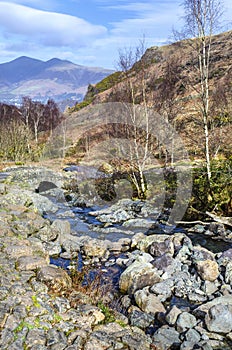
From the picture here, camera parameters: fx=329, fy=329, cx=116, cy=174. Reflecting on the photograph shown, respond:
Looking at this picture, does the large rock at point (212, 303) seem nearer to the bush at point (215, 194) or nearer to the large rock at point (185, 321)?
the large rock at point (185, 321)

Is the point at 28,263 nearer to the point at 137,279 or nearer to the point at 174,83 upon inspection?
the point at 137,279

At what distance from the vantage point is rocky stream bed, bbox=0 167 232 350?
5004mm

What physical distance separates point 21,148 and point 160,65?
831 inches

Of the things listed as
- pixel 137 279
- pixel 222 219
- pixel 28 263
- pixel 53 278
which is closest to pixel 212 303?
pixel 137 279

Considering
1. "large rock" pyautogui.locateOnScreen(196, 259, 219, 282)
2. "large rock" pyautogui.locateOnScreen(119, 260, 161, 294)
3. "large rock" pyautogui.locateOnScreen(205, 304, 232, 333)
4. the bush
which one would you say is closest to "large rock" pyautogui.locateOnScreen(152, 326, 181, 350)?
"large rock" pyautogui.locateOnScreen(205, 304, 232, 333)

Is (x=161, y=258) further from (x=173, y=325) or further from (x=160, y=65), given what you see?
(x=160, y=65)

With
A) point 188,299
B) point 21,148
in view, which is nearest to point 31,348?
point 188,299

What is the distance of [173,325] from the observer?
237 inches

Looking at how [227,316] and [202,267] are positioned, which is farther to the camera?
[202,267]

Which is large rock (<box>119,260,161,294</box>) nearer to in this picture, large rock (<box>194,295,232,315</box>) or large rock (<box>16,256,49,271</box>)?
large rock (<box>194,295,232,315</box>)

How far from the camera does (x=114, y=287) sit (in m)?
7.77

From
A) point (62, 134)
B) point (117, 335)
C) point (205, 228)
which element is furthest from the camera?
point (62, 134)

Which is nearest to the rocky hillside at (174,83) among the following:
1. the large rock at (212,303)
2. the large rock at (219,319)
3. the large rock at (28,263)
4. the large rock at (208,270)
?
the large rock at (208,270)

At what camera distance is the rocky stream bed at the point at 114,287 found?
5004 mm
